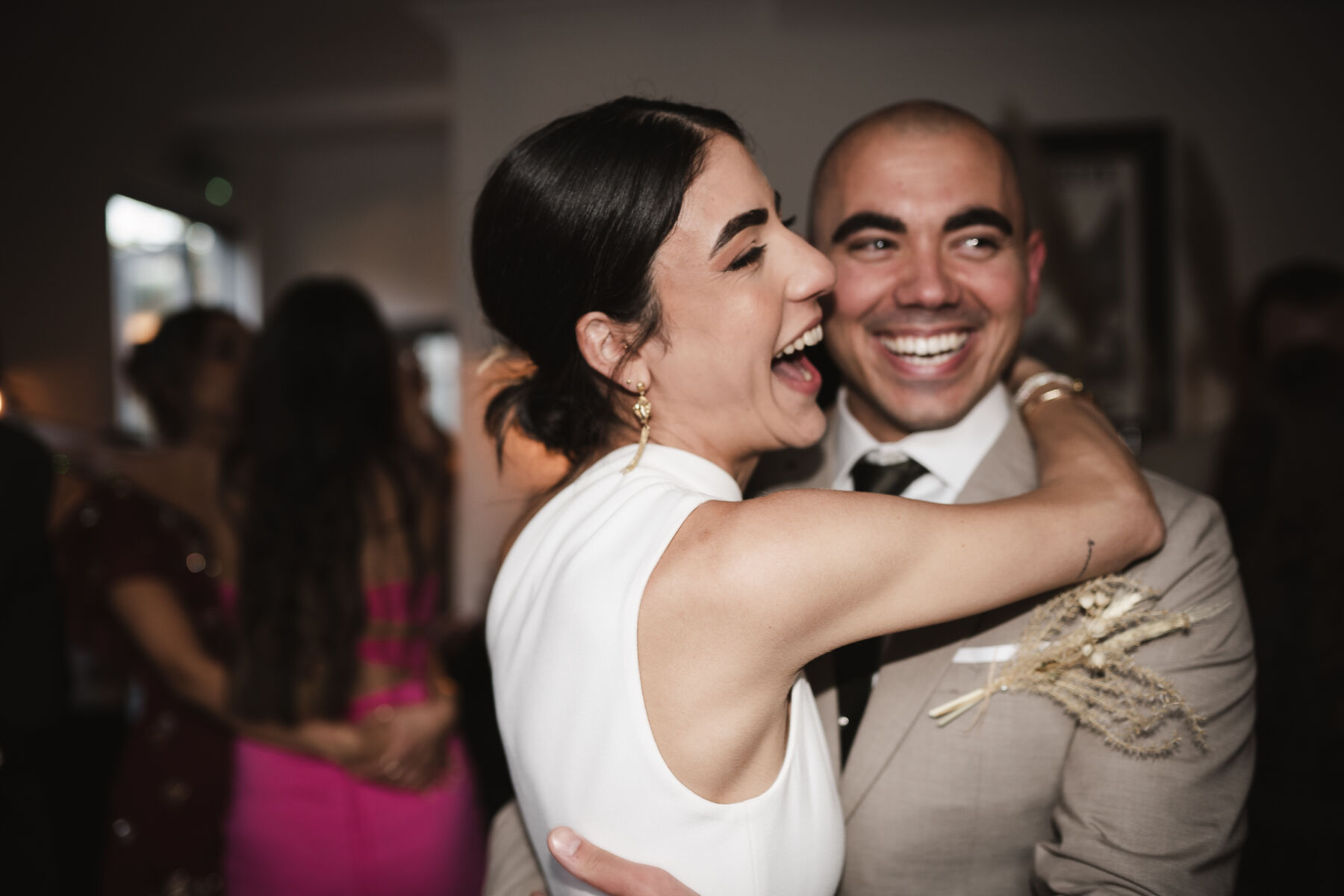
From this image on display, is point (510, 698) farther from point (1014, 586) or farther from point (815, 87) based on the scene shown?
point (815, 87)

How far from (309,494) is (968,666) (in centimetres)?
167

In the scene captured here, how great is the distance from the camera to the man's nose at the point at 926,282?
1.37 meters

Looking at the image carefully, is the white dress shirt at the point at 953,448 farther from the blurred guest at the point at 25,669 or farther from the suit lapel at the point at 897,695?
the blurred guest at the point at 25,669

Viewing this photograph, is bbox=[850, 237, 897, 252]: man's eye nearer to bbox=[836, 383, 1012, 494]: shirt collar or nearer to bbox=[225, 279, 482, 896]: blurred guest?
bbox=[836, 383, 1012, 494]: shirt collar

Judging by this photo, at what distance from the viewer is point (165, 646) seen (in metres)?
2.29

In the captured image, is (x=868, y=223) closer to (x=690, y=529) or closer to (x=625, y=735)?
(x=690, y=529)

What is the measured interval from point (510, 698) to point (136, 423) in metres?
5.54

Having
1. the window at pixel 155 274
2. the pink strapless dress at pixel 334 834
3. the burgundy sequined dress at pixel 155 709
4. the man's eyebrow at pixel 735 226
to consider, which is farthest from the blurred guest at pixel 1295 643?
the window at pixel 155 274

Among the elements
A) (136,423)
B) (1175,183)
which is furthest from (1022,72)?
(136,423)

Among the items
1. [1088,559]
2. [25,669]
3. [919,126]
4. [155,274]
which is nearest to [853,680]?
[1088,559]

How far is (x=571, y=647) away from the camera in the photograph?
3.16 ft

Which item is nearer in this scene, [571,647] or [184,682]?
[571,647]

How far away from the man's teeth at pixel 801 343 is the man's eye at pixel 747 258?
12 centimetres

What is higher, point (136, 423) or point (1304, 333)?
point (1304, 333)
